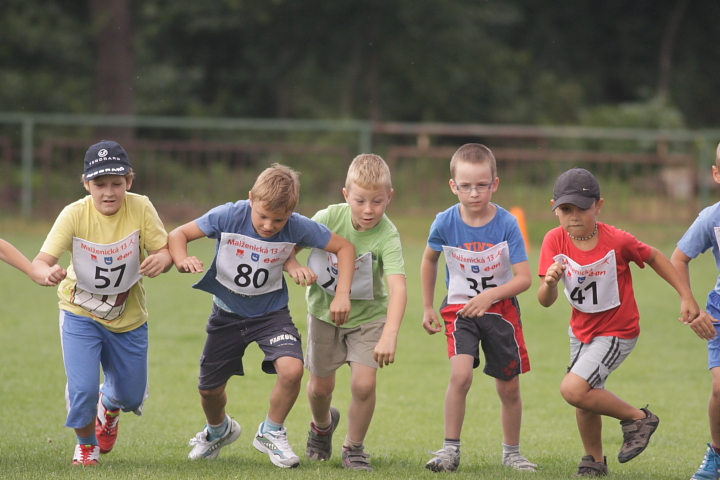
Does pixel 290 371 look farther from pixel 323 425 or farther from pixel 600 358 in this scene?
pixel 600 358

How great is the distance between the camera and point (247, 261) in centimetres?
470

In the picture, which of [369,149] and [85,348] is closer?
[85,348]

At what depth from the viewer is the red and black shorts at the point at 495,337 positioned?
4.77m

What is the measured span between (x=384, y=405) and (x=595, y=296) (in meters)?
2.80

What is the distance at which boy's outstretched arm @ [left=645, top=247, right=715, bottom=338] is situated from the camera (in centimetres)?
445

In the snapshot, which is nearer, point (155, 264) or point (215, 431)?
point (155, 264)

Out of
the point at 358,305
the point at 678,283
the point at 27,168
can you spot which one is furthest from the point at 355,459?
the point at 27,168

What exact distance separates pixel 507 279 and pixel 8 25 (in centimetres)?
2246

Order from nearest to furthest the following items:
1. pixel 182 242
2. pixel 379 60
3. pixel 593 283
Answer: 1. pixel 593 283
2. pixel 182 242
3. pixel 379 60

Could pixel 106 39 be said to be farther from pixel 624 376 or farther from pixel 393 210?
pixel 624 376

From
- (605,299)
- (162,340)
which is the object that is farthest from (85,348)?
(162,340)

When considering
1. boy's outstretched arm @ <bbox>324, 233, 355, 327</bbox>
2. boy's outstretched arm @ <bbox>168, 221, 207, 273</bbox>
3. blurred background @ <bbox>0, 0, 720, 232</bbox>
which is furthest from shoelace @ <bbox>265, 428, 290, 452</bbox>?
blurred background @ <bbox>0, 0, 720, 232</bbox>

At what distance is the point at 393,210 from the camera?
1870cm

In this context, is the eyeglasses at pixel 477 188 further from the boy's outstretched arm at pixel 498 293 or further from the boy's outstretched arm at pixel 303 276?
the boy's outstretched arm at pixel 303 276
